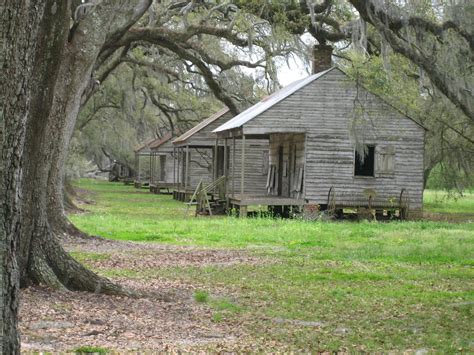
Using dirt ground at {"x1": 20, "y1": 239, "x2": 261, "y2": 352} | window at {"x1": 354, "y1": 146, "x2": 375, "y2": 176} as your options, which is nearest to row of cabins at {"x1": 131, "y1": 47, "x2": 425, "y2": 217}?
window at {"x1": 354, "y1": 146, "x2": 375, "y2": 176}

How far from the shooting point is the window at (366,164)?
2997 cm

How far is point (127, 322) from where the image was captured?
800cm

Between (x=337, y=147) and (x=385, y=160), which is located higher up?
(x=337, y=147)

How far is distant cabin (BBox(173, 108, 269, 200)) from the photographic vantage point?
37844mm

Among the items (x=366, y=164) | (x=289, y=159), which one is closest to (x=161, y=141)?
(x=289, y=159)

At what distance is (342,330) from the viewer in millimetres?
8328

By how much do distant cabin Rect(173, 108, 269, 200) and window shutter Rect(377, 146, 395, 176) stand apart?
6.18 meters

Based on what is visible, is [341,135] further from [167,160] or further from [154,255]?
[167,160]

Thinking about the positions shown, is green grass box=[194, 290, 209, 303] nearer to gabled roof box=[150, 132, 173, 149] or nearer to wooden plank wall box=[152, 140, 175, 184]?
gabled roof box=[150, 132, 173, 149]

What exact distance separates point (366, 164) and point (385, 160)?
882 millimetres

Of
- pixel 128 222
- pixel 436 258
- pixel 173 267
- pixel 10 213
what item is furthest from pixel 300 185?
pixel 10 213

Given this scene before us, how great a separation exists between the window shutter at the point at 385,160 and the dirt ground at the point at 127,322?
64.0 ft

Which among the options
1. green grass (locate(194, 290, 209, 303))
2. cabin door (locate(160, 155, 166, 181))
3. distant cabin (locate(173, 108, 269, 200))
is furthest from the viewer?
cabin door (locate(160, 155, 166, 181))

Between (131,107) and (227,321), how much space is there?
3564 centimetres
